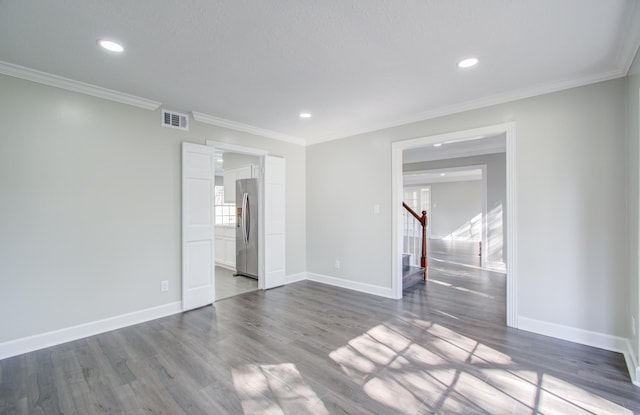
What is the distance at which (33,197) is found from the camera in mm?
2688

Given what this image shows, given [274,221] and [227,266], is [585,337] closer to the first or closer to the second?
[274,221]

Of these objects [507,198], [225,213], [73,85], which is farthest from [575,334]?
[225,213]

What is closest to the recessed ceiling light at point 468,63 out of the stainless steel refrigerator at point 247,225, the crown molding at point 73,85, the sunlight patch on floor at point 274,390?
the sunlight patch on floor at point 274,390

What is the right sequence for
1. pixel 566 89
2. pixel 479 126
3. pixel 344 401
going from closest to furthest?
pixel 344 401
pixel 566 89
pixel 479 126

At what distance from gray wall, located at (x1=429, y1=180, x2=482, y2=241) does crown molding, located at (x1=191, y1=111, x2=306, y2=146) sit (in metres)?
9.53

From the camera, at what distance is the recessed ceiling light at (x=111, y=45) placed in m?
2.20

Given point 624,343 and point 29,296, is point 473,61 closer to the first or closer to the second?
point 624,343

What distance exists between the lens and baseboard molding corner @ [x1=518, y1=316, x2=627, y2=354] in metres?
2.63

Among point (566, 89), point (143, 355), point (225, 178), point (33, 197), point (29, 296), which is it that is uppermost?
point (566, 89)

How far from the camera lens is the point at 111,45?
7.33ft

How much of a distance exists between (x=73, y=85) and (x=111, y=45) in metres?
1.07

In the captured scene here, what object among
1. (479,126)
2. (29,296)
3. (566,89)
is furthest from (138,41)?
(566,89)

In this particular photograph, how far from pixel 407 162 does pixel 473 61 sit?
5108 millimetres

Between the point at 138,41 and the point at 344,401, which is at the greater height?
the point at 138,41
